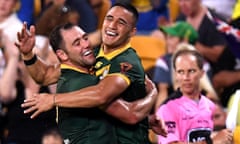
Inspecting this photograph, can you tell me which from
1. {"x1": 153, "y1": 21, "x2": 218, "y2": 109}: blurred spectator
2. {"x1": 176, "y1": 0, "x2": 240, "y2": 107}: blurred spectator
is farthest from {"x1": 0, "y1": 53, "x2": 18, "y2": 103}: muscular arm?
{"x1": 176, "y1": 0, "x2": 240, "y2": 107}: blurred spectator

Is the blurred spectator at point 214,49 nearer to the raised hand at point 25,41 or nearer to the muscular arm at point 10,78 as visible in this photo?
the muscular arm at point 10,78

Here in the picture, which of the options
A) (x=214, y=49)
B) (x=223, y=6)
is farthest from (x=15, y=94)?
(x=223, y=6)

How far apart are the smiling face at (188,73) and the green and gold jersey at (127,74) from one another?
1.04 m

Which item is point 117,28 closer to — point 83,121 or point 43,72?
point 83,121

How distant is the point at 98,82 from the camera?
18.9 ft

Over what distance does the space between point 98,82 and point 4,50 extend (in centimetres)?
275

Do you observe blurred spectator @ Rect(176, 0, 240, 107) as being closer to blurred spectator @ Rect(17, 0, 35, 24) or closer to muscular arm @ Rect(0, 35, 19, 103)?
blurred spectator @ Rect(17, 0, 35, 24)

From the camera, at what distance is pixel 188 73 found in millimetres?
7000

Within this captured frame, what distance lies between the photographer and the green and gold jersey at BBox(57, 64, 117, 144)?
18.7 feet

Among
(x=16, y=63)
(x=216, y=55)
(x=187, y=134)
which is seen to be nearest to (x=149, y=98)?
(x=187, y=134)

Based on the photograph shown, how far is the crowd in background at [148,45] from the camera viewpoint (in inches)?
316

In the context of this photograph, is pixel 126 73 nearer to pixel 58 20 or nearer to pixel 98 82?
pixel 98 82

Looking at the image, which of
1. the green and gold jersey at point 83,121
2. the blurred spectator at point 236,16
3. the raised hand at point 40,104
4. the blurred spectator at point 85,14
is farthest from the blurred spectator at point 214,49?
the raised hand at point 40,104

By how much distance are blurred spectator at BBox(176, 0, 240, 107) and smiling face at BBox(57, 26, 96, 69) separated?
10.5 feet
